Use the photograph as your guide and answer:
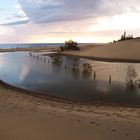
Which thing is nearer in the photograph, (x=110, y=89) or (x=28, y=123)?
(x=28, y=123)

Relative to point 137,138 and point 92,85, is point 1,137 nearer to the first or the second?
point 137,138

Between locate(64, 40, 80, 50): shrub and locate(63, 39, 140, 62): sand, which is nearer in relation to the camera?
locate(63, 39, 140, 62): sand

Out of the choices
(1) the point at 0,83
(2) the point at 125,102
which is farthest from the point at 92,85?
(1) the point at 0,83

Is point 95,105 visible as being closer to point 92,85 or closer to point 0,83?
point 92,85

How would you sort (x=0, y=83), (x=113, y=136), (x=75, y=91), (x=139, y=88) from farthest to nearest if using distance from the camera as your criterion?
(x=0, y=83), (x=139, y=88), (x=75, y=91), (x=113, y=136)

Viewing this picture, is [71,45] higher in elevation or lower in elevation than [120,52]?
higher

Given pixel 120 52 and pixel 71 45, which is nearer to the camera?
pixel 120 52

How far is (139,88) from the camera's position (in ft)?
69.0

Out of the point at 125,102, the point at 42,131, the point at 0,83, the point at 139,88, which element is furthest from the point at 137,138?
the point at 0,83

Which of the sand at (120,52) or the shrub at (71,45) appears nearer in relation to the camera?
the sand at (120,52)

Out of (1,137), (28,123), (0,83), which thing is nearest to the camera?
(1,137)

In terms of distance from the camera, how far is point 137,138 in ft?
23.4

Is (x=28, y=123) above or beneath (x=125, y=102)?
above

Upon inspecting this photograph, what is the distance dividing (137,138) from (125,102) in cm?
957
